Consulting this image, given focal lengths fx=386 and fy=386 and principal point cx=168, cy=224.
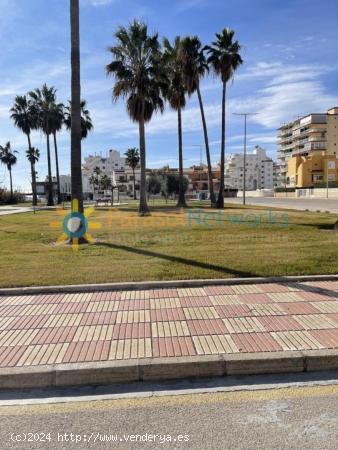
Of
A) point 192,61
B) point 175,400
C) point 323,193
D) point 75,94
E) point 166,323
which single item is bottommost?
point 175,400

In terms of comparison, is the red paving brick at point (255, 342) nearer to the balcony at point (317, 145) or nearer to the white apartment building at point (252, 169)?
the balcony at point (317, 145)

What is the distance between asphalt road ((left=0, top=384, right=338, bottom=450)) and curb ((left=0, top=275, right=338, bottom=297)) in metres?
3.10

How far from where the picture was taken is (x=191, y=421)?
3004mm

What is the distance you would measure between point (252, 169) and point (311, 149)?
5549 centimetres

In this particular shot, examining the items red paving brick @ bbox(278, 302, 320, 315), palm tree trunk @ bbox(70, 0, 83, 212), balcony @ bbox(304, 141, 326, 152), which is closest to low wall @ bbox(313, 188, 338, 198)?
balcony @ bbox(304, 141, 326, 152)

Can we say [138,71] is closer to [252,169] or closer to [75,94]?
[75,94]

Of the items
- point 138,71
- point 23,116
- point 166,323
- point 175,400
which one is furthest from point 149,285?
point 23,116

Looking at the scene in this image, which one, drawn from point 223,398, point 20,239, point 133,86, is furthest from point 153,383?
point 133,86

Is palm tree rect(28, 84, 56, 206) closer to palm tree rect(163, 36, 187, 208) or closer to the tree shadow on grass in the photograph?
palm tree rect(163, 36, 187, 208)

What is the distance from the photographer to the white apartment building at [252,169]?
518 ft

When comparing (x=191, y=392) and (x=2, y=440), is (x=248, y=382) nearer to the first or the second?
(x=191, y=392)

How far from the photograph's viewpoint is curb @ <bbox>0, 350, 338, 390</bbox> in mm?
3607

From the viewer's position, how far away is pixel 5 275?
7230 millimetres

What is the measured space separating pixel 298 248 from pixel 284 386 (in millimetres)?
6486
